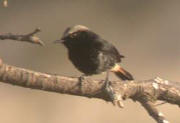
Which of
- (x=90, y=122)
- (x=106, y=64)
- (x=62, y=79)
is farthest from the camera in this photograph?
(x=90, y=122)

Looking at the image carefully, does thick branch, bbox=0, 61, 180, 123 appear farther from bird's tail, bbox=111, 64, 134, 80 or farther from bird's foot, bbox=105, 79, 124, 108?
bird's tail, bbox=111, 64, 134, 80

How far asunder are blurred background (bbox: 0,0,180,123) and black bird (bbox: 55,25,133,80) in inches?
72.8

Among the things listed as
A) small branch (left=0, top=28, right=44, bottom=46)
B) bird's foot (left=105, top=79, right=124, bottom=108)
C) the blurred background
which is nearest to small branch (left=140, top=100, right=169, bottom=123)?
bird's foot (left=105, top=79, right=124, bottom=108)

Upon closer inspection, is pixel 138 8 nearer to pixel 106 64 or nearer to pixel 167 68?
pixel 167 68

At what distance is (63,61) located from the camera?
15.9 ft

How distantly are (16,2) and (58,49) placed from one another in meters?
0.49

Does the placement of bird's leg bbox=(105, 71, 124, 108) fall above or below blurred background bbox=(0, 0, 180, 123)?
above

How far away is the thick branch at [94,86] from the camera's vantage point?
2211 mm

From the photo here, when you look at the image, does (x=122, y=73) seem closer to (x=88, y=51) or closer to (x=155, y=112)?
(x=88, y=51)

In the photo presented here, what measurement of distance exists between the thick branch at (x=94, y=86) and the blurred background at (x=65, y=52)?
7.09 ft

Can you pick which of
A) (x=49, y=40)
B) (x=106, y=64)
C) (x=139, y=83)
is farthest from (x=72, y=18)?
(x=139, y=83)

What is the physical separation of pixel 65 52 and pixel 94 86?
2.53m

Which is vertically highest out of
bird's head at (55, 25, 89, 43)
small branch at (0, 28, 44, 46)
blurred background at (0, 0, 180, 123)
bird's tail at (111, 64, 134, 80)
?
small branch at (0, 28, 44, 46)

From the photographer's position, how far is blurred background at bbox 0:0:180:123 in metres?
4.70
